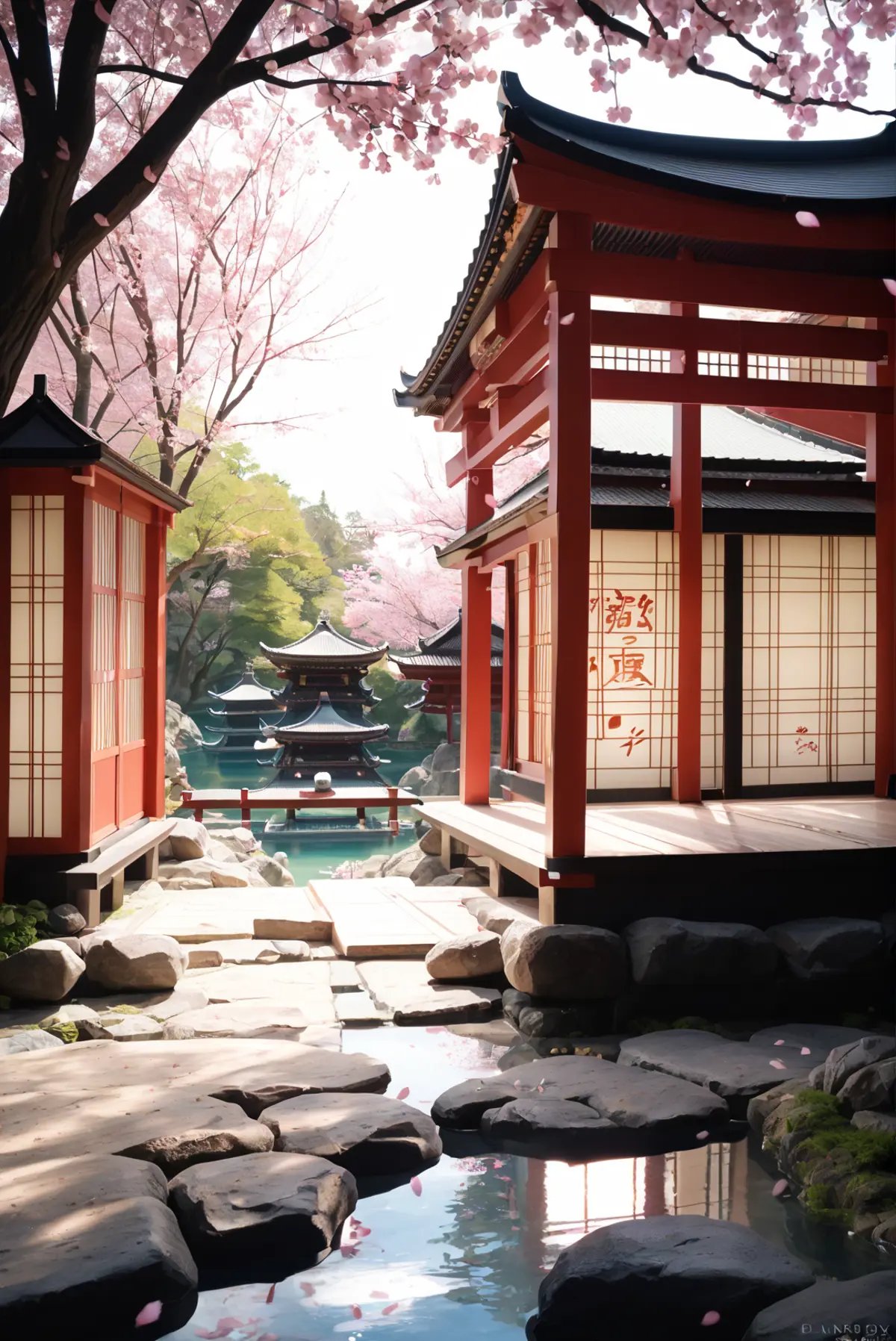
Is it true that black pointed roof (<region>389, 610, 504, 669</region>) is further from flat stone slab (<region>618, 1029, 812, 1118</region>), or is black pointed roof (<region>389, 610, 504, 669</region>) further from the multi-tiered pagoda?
flat stone slab (<region>618, 1029, 812, 1118</region>)

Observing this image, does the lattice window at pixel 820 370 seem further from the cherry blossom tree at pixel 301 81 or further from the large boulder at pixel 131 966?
the large boulder at pixel 131 966

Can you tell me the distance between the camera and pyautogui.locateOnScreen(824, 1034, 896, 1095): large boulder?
4.50m

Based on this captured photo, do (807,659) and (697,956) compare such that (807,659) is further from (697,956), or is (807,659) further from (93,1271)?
(93,1271)

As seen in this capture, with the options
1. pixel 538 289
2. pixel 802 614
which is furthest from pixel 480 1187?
pixel 802 614

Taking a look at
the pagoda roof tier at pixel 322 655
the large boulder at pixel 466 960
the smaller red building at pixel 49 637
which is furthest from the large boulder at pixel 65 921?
the pagoda roof tier at pixel 322 655

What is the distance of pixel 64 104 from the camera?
4.09 meters

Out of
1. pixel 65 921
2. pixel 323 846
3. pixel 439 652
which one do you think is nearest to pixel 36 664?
pixel 65 921

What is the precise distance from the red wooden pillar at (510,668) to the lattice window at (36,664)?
14.4 ft

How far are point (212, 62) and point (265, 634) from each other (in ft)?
111

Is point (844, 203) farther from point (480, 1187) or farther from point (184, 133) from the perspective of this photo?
point (480, 1187)

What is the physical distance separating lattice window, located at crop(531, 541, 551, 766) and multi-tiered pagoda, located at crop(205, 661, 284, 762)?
946 inches

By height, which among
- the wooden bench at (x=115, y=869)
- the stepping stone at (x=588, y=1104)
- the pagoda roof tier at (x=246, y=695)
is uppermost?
the pagoda roof tier at (x=246, y=695)

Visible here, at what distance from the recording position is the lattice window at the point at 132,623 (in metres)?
8.53

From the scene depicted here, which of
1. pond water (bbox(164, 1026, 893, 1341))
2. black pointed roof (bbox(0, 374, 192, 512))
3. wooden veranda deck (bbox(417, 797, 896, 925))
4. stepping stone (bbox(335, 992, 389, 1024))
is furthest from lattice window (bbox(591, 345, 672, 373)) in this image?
pond water (bbox(164, 1026, 893, 1341))
